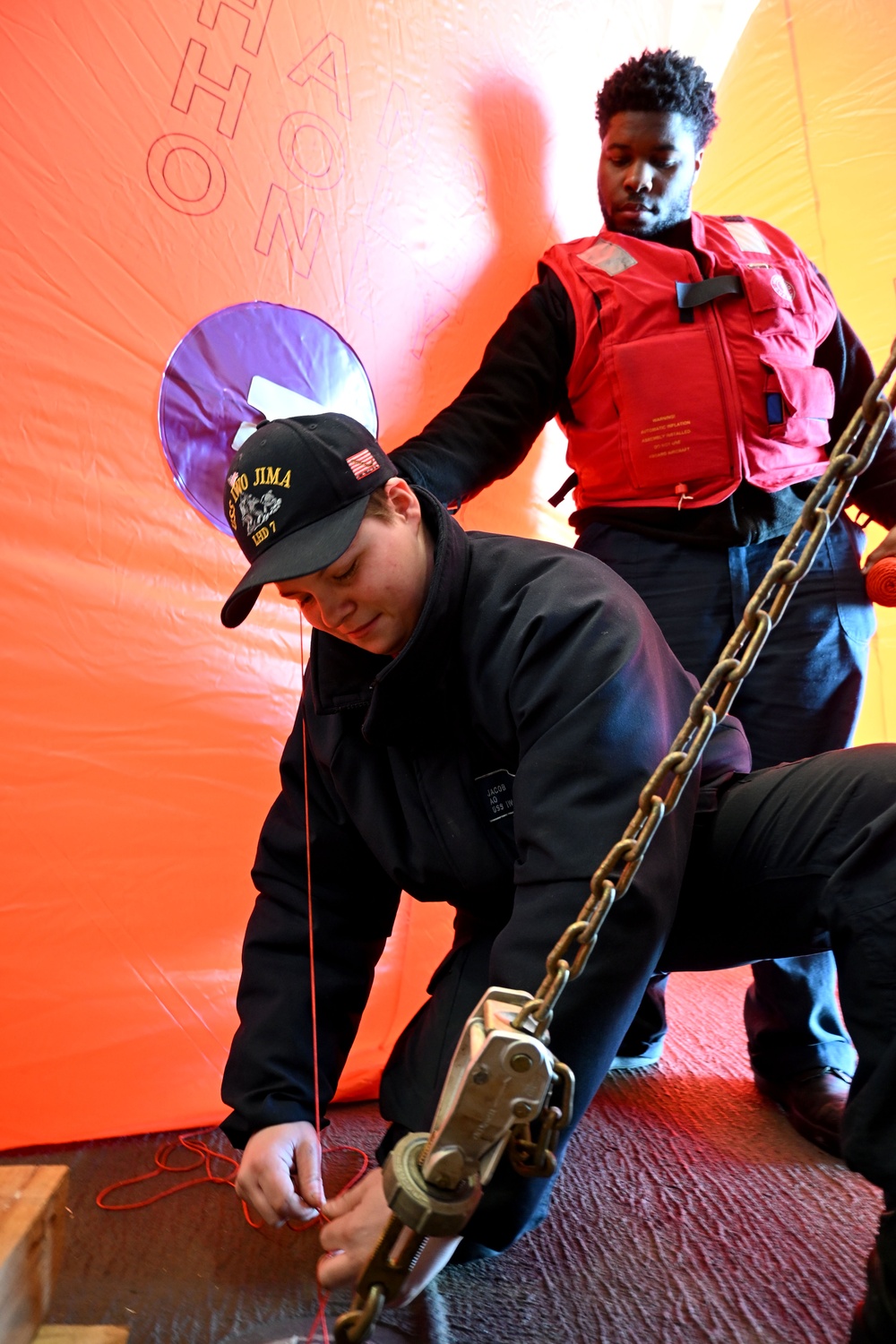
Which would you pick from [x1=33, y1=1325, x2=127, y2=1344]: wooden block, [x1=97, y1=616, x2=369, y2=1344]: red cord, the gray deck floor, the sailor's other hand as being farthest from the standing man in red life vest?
[x1=33, y1=1325, x2=127, y2=1344]: wooden block

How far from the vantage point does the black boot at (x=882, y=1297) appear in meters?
0.68

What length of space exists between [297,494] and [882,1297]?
0.70 meters

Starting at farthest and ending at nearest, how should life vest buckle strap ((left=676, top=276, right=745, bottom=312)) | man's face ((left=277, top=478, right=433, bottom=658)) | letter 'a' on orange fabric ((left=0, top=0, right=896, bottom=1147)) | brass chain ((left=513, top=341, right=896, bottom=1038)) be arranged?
life vest buckle strap ((left=676, top=276, right=745, bottom=312)) → letter 'a' on orange fabric ((left=0, top=0, right=896, bottom=1147)) → man's face ((left=277, top=478, right=433, bottom=658)) → brass chain ((left=513, top=341, right=896, bottom=1038))

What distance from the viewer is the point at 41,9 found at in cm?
117

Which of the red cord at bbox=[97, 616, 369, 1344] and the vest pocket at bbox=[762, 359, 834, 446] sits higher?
the vest pocket at bbox=[762, 359, 834, 446]

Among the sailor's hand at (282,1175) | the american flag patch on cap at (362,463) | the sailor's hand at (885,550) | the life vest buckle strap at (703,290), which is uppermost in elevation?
the life vest buckle strap at (703,290)

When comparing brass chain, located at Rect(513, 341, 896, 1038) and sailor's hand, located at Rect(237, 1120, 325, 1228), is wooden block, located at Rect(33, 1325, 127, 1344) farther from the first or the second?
brass chain, located at Rect(513, 341, 896, 1038)

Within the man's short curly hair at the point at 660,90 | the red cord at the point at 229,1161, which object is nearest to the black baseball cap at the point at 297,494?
the red cord at the point at 229,1161

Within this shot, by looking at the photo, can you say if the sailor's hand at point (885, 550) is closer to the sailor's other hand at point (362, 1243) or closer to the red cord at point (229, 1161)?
the red cord at point (229, 1161)

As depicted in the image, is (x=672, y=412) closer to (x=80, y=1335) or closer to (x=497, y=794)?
(x=497, y=794)

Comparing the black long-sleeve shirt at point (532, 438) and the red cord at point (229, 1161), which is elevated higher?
the black long-sleeve shirt at point (532, 438)

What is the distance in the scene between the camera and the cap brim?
84 centimetres

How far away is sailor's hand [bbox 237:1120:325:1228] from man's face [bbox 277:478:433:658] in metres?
0.42

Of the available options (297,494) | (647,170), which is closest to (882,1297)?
(297,494)
